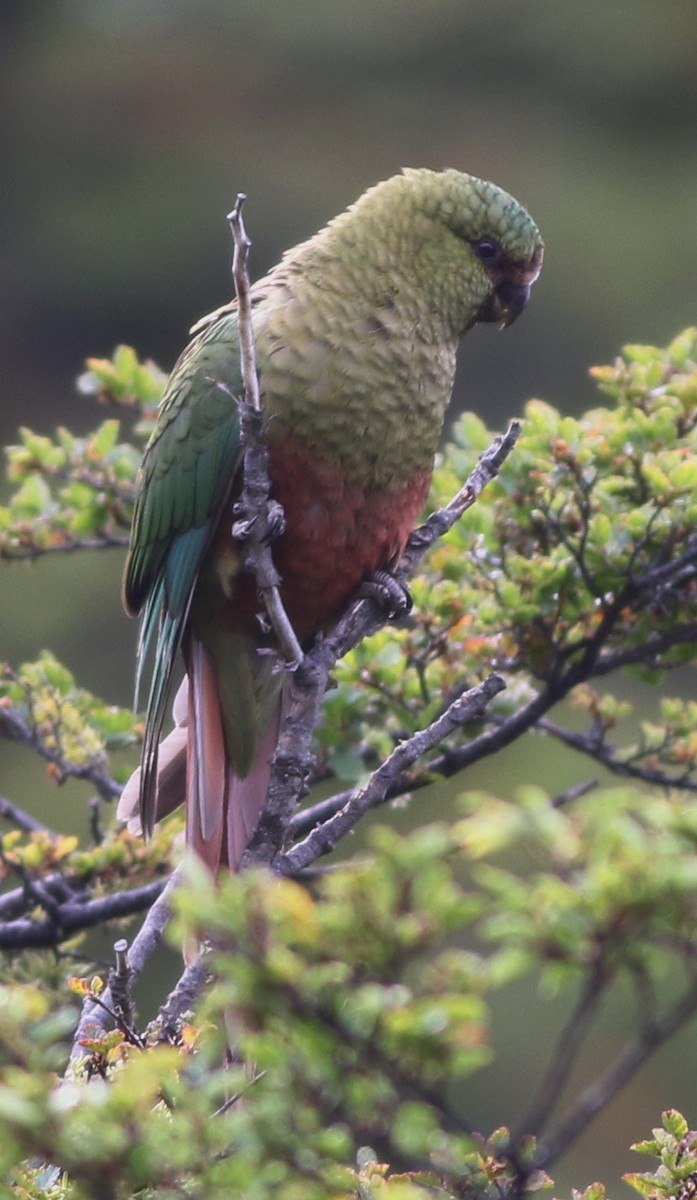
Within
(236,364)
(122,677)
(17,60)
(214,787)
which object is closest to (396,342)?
(236,364)

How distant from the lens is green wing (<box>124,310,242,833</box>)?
254 cm

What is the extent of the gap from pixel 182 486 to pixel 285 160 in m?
10.9

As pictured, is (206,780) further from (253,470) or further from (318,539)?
(253,470)

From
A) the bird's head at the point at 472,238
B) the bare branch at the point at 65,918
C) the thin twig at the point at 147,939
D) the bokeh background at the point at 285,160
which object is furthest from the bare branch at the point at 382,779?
the bokeh background at the point at 285,160

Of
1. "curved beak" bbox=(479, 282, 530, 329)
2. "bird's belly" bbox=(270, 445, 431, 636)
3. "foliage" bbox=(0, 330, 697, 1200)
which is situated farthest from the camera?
"curved beak" bbox=(479, 282, 530, 329)

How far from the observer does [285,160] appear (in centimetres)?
1288

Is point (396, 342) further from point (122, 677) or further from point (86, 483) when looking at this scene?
point (122, 677)

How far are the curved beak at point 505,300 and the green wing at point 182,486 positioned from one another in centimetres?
50

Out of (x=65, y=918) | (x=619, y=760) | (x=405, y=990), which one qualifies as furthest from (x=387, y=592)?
(x=405, y=990)

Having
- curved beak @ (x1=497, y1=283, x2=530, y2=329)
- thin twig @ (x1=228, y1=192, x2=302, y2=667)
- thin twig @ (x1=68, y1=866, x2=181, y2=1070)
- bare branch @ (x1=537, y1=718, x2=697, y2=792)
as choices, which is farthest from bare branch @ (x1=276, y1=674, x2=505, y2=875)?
curved beak @ (x1=497, y1=283, x2=530, y2=329)

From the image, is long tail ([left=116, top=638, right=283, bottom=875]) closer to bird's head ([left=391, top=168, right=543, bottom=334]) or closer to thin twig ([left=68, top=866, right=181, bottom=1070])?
thin twig ([left=68, top=866, right=181, bottom=1070])

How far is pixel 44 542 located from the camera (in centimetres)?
304

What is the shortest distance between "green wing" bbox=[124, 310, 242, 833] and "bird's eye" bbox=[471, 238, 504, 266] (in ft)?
1.57

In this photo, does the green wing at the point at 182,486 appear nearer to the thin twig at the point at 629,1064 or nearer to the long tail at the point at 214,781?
the long tail at the point at 214,781
